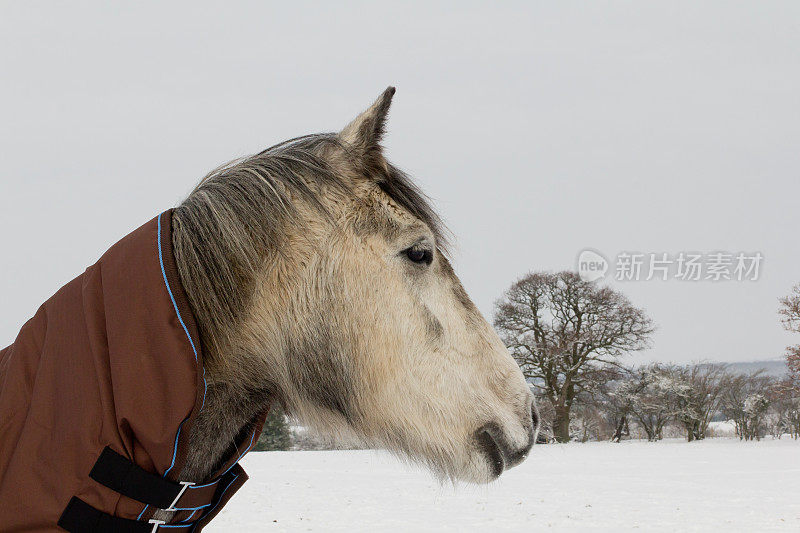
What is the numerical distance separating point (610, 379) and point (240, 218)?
107 feet

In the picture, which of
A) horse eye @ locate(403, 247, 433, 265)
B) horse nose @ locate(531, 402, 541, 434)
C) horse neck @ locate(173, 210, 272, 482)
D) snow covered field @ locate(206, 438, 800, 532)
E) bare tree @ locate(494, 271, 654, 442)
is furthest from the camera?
bare tree @ locate(494, 271, 654, 442)

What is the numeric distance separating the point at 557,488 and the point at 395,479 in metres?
3.91

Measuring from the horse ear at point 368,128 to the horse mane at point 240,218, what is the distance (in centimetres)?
4

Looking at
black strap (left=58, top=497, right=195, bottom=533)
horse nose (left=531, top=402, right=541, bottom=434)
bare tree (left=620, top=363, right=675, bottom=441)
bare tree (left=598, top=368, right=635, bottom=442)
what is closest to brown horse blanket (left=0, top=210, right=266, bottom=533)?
black strap (left=58, top=497, right=195, bottom=533)

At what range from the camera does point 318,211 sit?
202cm

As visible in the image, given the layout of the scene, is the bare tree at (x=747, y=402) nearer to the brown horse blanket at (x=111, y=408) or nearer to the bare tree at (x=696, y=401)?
the bare tree at (x=696, y=401)

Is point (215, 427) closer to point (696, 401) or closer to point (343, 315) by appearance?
point (343, 315)

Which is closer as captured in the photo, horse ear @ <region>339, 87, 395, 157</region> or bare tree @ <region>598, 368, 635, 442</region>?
horse ear @ <region>339, 87, 395, 157</region>

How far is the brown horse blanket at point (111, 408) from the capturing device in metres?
1.69

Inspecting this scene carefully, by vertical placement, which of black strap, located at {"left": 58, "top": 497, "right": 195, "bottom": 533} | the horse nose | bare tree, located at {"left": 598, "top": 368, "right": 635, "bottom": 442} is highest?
the horse nose

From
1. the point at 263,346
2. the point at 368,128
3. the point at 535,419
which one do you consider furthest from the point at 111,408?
the point at 535,419

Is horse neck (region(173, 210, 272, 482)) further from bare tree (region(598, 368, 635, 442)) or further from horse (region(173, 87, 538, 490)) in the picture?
bare tree (region(598, 368, 635, 442))

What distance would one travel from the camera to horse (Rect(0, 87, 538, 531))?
1728 millimetres

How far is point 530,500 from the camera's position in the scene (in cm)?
1198
